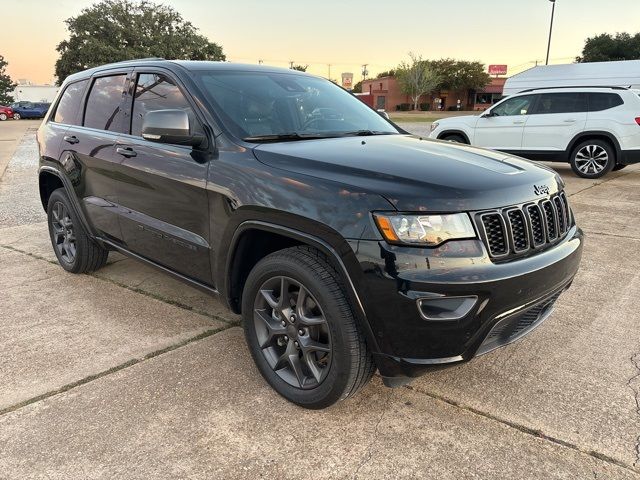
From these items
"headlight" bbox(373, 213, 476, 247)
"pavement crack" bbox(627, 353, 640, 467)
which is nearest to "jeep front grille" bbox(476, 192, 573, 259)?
"headlight" bbox(373, 213, 476, 247)

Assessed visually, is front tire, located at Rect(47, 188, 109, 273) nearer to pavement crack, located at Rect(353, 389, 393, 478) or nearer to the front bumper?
pavement crack, located at Rect(353, 389, 393, 478)

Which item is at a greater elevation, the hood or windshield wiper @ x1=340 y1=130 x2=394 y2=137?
windshield wiper @ x1=340 y1=130 x2=394 y2=137

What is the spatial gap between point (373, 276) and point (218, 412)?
3.76 feet

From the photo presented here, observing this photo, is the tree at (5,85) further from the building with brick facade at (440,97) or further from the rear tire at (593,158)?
the rear tire at (593,158)

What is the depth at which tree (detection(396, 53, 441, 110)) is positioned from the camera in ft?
207

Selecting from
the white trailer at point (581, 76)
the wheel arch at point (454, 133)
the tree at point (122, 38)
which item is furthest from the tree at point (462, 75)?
the wheel arch at point (454, 133)

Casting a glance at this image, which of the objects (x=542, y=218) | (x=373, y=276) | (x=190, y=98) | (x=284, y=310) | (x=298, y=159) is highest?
(x=190, y=98)

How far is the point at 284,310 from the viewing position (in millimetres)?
2619

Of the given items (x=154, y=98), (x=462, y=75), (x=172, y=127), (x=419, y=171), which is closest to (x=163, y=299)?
(x=154, y=98)

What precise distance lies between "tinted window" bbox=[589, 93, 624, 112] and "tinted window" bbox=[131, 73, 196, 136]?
31.1 ft

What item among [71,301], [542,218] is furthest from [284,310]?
[71,301]

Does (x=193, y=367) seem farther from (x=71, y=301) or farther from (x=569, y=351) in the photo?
(x=569, y=351)

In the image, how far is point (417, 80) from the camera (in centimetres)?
6284

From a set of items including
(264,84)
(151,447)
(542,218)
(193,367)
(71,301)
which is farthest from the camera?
(71,301)
